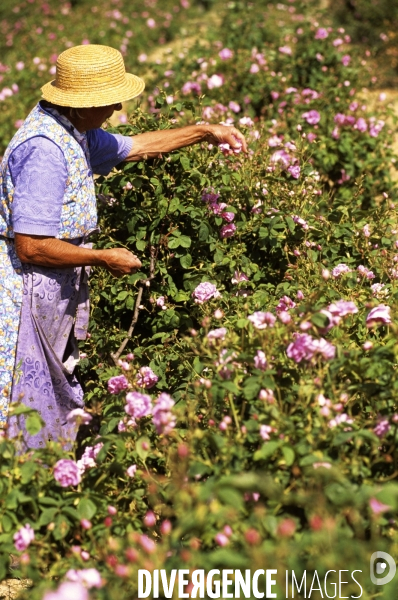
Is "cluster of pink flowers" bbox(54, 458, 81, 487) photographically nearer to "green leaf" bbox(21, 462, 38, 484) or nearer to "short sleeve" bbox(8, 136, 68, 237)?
"green leaf" bbox(21, 462, 38, 484)

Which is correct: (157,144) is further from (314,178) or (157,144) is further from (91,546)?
(91,546)

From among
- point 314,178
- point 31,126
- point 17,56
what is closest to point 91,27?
point 17,56

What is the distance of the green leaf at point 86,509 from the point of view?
202 centimetres

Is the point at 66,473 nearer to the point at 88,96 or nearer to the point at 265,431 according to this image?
the point at 265,431

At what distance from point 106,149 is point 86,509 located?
164 cm

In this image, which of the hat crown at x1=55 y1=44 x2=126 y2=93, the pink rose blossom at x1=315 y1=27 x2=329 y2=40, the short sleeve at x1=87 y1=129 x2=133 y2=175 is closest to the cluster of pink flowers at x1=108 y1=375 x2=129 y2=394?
the hat crown at x1=55 y1=44 x2=126 y2=93

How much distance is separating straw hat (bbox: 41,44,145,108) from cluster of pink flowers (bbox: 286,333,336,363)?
1145 mm

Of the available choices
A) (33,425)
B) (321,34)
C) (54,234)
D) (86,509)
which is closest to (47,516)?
(86,509)

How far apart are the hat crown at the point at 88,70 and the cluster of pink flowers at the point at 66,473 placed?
1361 mm

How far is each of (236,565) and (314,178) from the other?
7.85 ft

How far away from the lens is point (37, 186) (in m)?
2.62

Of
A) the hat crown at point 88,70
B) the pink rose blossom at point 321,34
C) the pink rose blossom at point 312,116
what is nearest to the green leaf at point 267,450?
the hat crown at point 88,70

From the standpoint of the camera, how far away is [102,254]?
2.63 m

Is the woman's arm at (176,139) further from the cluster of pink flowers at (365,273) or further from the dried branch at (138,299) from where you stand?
the cluster of pink flowers at (365,273)
